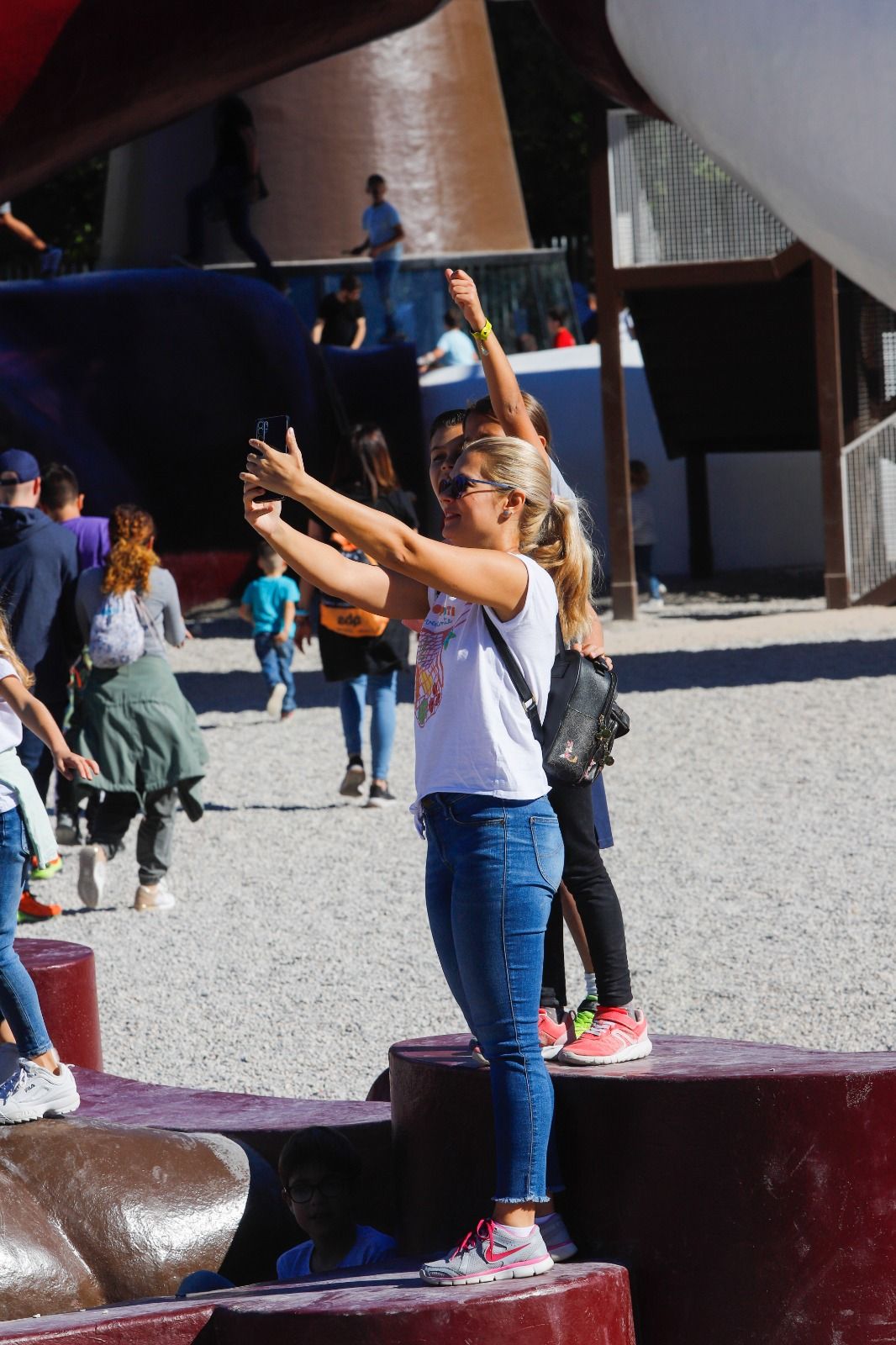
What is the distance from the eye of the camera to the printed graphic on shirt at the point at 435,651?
321 centimetres

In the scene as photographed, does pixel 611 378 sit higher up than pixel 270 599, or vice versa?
pixel 611 378

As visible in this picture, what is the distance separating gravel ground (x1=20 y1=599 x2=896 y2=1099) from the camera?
224 inches

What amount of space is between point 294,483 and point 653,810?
6.13 metres

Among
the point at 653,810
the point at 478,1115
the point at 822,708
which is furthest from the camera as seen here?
the point at 822,708

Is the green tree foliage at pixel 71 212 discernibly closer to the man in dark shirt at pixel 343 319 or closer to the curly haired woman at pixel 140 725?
the man in dark shirt at pixel 343 319

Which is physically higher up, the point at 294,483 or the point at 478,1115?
the point at 294,483

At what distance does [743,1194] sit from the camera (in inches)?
122

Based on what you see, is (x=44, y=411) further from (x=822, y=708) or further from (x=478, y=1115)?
(x=478, y=1115)

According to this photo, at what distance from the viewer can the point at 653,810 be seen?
28.7ft

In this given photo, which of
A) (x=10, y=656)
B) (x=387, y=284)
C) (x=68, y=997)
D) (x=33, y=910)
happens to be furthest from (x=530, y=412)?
(x=387, y=284)

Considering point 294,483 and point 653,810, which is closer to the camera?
point 294,483

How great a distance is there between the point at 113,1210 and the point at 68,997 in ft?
4.39

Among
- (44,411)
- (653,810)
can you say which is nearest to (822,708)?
(653,810)

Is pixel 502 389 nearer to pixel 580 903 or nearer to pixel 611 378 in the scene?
pixel 580 903
